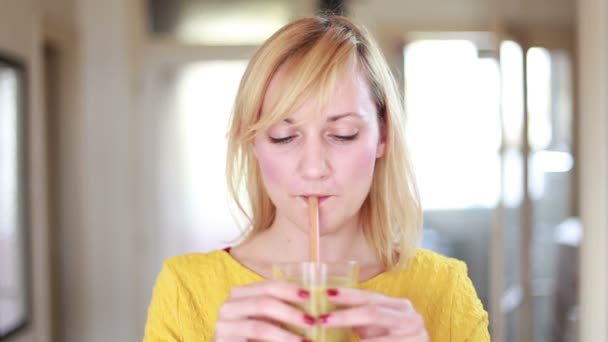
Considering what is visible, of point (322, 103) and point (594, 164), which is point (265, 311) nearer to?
point (322, 103)

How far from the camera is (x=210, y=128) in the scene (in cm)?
475

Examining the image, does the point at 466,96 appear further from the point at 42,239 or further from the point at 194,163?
the point at 42,239

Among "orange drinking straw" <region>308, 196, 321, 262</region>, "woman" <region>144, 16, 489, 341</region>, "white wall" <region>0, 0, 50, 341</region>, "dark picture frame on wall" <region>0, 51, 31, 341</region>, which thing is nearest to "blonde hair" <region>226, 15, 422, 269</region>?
"woman" <region>144, 16, 489, 341</region>

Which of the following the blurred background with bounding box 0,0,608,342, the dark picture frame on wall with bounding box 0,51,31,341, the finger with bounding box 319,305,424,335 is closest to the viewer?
the finger with bounding box 319,305,424,335

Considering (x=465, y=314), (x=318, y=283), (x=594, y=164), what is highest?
(x=594, y=164)

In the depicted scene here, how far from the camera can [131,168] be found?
4.65m

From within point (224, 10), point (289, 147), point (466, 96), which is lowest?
point (289, 147)

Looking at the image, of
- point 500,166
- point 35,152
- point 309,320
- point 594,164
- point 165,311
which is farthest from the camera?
point 500,166

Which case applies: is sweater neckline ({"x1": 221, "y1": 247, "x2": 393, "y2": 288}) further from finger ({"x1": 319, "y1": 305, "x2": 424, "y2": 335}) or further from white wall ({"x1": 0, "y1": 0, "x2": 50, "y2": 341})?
white wall ({"x1": 0, "y1": 0, "x2": 50, "y2": 341})

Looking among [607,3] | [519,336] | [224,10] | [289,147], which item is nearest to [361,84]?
[289,147]

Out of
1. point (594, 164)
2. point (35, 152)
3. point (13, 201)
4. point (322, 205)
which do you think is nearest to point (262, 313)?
point (322, 205)

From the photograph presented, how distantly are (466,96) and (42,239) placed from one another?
2.71 m

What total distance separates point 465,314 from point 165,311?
50 centimetres

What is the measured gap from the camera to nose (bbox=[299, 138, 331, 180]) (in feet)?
3.75
